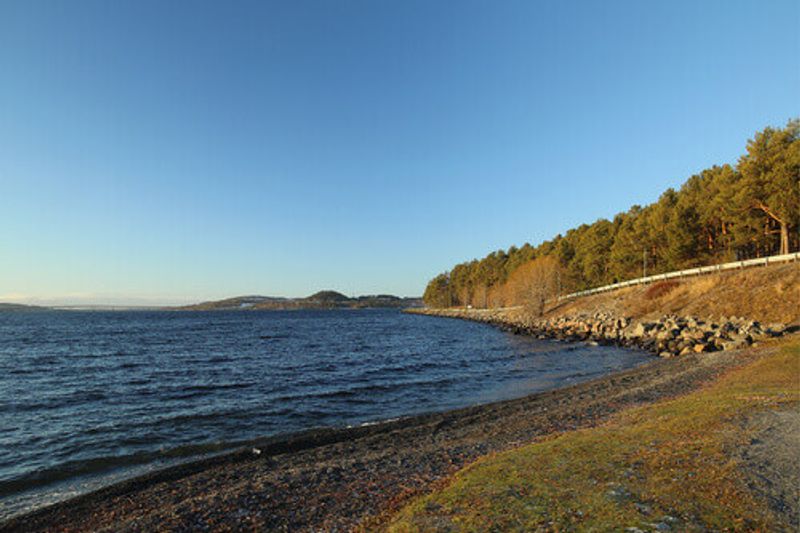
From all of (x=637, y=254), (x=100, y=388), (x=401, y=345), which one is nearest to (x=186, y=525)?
(x=100, y=388)

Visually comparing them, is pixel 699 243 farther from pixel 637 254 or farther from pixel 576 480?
pixel 576 480

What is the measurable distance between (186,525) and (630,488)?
826 centimetres

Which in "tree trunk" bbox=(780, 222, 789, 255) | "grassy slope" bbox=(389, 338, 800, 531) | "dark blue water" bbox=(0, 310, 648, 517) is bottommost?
"dark blue water" bbox=(0, 310, 648, 517)

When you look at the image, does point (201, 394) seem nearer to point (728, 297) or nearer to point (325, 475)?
point (325, 475)

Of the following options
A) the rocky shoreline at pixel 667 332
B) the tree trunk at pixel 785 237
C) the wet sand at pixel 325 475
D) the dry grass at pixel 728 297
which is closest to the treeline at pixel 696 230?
the tree trunk at pixel 785 237

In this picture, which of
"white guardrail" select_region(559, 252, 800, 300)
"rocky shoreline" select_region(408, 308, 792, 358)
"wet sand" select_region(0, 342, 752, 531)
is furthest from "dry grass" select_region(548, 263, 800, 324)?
"wet sand" select_region(0, 342, 752, 531)

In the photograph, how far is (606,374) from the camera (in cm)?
2741

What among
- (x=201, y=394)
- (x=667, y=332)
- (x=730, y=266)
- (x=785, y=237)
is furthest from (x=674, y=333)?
(x=201, y=394)

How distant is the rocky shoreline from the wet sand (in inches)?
542

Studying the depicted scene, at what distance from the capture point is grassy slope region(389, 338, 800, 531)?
605 centimetres

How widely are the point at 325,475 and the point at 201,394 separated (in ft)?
55.5

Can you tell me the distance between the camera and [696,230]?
6456 centimetres

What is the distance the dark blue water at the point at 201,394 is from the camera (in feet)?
47.1

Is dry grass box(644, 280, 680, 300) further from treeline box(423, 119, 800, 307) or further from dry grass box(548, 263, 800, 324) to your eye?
treeline box(423, 119, 800, 307)
